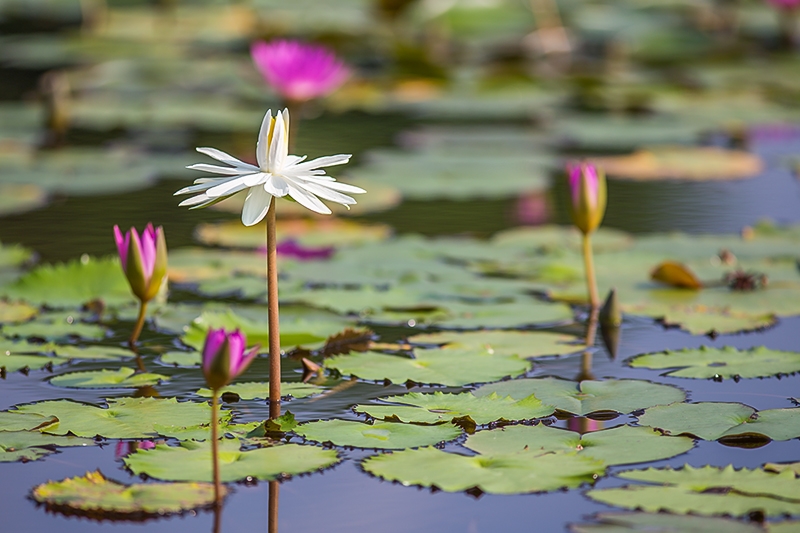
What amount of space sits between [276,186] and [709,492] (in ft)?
2.69

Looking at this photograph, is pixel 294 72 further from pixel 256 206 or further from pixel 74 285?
pixel 256 206

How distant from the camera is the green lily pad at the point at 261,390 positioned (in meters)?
2.03

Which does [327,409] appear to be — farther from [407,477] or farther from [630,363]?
[630,363]

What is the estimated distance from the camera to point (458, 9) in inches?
278

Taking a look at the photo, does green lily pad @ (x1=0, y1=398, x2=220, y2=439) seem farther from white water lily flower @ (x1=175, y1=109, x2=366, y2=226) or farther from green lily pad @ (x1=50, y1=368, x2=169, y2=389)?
white water lily flower @ (x1=175, y1=109, x2=366, y2=226)

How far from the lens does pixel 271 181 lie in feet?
5.85

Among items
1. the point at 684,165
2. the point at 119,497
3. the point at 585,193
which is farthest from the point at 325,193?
the point at 684,165

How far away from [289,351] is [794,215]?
2.03m

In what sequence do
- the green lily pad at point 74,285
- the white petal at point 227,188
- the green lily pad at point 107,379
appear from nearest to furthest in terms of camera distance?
the white petal at point 227,188
the green lily pad at point 107,379
the green lily pad at point 74,285

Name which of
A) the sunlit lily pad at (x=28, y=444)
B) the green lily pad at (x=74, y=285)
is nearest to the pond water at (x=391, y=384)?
the sunlit lily pad at (x=28, y=444)

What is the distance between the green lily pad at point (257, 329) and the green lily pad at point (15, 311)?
0.43 meters

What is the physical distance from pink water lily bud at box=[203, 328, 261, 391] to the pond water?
0.60ft

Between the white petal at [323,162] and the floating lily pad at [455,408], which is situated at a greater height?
the white petal at [323,162]

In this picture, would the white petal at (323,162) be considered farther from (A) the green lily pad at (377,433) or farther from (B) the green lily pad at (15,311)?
(B) the green lily pad at (15,311)
